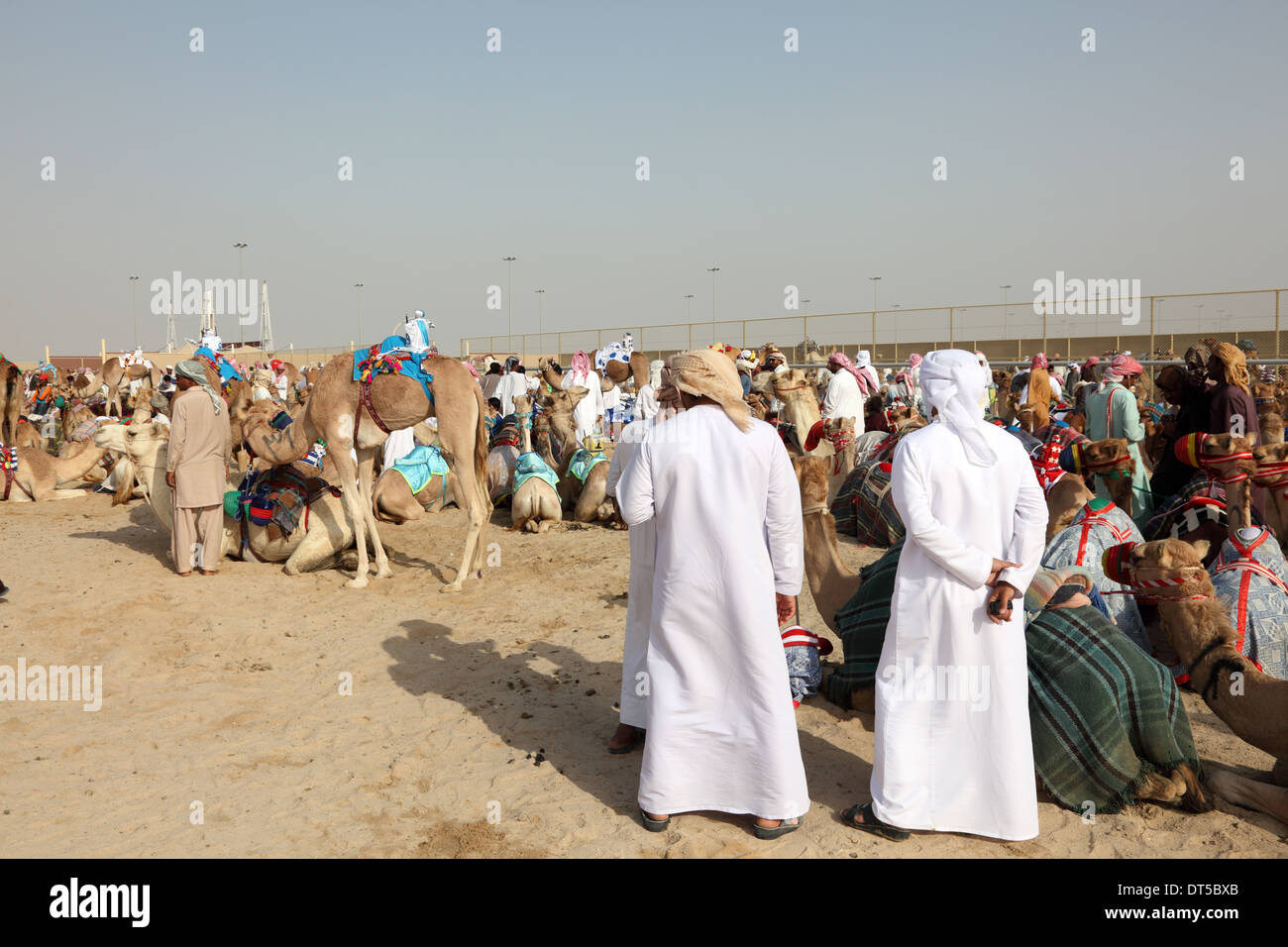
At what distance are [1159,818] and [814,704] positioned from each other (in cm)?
177

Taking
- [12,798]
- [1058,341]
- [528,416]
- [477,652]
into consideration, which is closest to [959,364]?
[477,652]

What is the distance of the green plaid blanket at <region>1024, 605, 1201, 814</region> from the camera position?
3.91 meters

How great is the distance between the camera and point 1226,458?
16.9ft

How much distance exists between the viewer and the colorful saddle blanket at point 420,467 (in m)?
11.3

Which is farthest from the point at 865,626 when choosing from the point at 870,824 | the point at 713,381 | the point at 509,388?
the point at 509,388

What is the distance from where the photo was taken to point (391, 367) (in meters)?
8.48

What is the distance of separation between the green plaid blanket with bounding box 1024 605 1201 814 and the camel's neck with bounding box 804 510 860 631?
1303mm

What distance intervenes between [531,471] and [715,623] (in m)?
7.26

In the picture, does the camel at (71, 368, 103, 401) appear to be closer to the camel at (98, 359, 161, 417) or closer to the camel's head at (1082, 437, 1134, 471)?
the camel at (98, 359, 161, 417)

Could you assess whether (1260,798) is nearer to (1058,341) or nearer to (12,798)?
(12,798)

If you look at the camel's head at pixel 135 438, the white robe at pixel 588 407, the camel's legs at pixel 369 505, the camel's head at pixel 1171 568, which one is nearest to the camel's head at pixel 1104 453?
the camel's head at pixel 1171 568

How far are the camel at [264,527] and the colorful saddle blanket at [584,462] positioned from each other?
292 centimetres

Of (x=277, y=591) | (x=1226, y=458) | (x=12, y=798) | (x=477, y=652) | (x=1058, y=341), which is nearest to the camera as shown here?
(x=12, y=798)

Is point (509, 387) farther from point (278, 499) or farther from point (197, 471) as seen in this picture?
point (197, 471)
